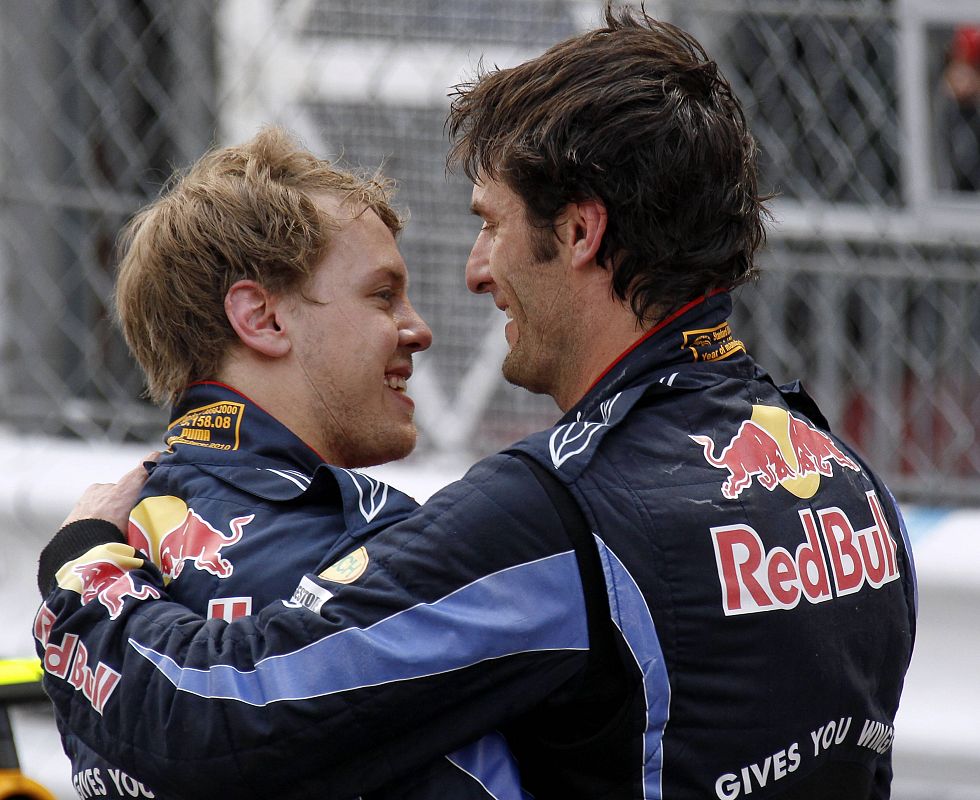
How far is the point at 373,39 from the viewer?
3.80 meters

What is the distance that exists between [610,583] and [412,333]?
0.75m

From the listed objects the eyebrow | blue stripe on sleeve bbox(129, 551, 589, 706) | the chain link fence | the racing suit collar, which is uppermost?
the chain link fence

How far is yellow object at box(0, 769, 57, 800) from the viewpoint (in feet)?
6.68

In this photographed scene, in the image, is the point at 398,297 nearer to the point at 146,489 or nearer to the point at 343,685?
the point at 146,489

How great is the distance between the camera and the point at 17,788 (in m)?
2.05

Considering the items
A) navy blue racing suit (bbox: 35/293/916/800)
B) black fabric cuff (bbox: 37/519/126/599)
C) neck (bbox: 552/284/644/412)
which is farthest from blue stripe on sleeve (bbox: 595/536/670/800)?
black fabric cuff (bbox: 37/519/126/599)

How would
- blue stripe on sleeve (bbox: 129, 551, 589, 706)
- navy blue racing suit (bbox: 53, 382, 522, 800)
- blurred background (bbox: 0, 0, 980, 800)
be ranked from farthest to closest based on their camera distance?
blurred background (bbox: 0, 0, 980, 800) < navy blue racing suit (bbox: 53, 382, 522, 800) < blue stripe on sleeve (bbox: 129, 551, 589, 706)

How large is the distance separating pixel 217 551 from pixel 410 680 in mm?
395

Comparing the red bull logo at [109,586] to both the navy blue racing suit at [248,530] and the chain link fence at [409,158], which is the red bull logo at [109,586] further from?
the chain link fence at [409,158]

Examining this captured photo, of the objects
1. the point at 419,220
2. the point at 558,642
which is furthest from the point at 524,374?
the point at 419,220

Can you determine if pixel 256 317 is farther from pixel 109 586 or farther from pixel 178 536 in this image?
pixel 109 586

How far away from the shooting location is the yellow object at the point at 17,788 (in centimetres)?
204

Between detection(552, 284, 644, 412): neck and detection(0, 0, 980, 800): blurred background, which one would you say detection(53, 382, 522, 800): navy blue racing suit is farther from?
detection(0, 0, 980, 800): blurred background

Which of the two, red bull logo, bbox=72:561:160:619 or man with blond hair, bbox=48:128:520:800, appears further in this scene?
man with blond hair, bbox=48:128:520:800
